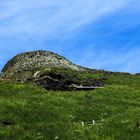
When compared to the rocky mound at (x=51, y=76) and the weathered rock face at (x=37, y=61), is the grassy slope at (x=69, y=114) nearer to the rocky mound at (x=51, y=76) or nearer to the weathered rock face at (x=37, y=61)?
the rocky mound at (x=51, y=76)

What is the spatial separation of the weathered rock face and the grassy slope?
1133 inches

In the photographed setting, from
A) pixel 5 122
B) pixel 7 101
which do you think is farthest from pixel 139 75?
pixel 5 122

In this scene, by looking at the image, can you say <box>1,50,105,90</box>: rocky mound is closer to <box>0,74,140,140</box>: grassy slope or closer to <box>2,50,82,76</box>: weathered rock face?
<box>2,50,82,76</box>: weathered rock face

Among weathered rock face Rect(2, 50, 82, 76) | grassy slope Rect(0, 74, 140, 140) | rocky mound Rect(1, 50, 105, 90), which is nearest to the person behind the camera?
grassy slope Rect(0, 74, 140, 140)

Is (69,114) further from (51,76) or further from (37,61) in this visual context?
(37,61)

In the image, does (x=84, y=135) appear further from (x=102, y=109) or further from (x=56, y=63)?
(x=56, y=63)

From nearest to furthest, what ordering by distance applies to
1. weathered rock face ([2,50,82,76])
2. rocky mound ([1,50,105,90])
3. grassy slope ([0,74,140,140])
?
grassy slope ([0,74,140,140]), rocky mound ([1,50,105,90]), weathered rock face ([2,50,82,76])

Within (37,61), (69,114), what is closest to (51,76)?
(37,61)

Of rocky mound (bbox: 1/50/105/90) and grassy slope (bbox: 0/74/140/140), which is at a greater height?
rocky mound (bbox: 1/50/105/90)

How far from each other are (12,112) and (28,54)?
201 feet

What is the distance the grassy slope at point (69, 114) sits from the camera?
33969 millimetres

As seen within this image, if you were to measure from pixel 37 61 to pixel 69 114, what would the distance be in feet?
167

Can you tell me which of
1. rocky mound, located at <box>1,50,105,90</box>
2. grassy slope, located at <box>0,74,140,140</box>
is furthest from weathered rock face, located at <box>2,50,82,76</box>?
grassy slope, located at <box>0,74,140,140</box>

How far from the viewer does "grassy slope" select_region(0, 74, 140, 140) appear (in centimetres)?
3397
